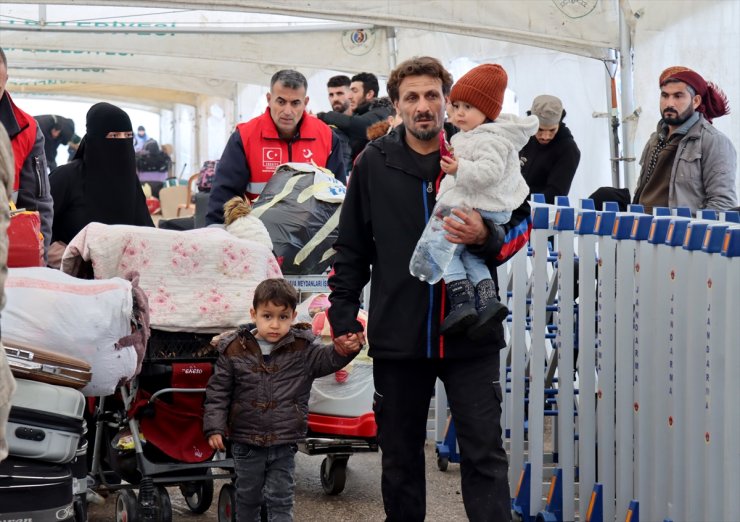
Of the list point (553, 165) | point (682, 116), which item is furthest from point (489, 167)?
point (553, 165)

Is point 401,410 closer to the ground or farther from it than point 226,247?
closer to the ground

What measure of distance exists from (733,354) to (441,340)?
1009mm

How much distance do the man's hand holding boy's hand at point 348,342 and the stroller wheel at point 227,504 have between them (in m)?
1.17

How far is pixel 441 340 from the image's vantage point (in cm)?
467

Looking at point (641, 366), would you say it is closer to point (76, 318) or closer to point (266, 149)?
point (76, 318)

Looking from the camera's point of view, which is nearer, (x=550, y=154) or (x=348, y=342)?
(x=348, y=342)

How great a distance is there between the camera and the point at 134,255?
5.84 meters

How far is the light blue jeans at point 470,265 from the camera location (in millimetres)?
4637

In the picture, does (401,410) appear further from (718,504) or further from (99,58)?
(99,58)

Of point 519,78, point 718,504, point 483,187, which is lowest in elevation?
point 718,504

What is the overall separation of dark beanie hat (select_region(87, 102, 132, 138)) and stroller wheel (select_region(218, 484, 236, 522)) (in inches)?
85.9

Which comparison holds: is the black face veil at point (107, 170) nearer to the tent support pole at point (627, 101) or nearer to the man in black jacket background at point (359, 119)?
the man in black jacket background at point (359, 119)

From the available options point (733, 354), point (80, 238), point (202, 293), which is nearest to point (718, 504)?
point (733, 354)

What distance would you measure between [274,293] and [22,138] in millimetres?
1872
